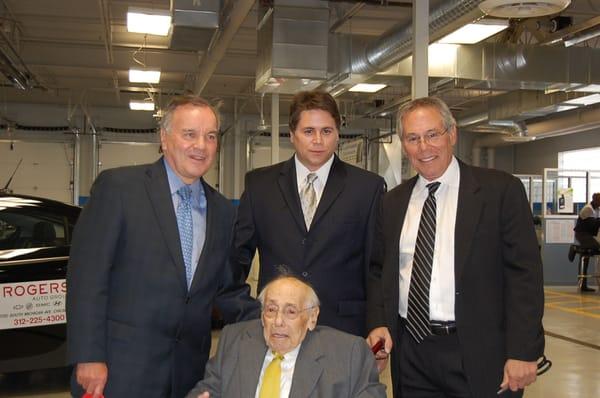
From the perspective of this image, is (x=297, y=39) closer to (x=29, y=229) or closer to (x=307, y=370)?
(x=29, y=229)

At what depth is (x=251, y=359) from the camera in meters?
2.21

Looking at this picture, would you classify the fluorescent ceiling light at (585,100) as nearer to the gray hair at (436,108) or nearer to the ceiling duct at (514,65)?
the ceiling duct at (514,65)

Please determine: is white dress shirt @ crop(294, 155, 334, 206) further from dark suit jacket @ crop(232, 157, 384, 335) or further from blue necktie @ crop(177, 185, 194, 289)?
blue necktie @ crop(177, 185, 194, 289)

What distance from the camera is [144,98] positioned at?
17031 mm

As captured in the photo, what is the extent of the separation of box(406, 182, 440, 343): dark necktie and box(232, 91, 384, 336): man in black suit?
274mm

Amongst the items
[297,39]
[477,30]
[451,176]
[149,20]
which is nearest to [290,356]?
[451,176]

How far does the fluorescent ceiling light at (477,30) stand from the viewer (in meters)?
6.99

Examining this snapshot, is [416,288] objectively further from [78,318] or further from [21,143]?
[21,143]

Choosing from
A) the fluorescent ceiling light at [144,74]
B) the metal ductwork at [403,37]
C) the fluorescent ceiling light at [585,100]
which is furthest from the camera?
the fluorescent ceiling light at [144,74]

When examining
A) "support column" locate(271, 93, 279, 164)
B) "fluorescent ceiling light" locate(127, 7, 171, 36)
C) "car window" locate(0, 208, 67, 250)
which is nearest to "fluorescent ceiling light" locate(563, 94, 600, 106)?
"support column" locate(271, 93, 279, 164)

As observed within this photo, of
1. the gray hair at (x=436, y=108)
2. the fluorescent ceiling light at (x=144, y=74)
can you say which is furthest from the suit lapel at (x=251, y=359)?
the fluorescent ceiling light at (x=144, y=74)

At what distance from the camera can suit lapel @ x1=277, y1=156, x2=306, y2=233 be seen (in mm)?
2527

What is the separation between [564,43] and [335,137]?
317 inches

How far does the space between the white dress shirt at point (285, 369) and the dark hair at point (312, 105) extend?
78 centimetres
